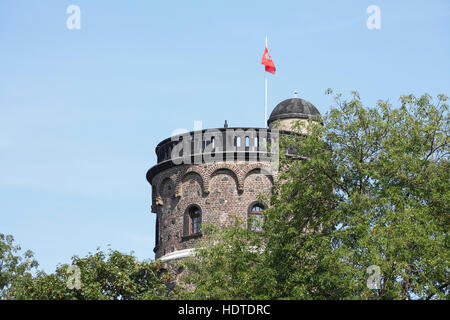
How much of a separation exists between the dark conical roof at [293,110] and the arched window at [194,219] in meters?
7.46

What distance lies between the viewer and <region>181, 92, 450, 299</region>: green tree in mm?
27562

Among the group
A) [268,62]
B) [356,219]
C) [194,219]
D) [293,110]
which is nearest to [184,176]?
[194,219]

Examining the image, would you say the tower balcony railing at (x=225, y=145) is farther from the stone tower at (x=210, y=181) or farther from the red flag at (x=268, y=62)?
the red flag at (x=268, y=62)

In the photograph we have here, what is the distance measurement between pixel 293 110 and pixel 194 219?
8613 millimetres

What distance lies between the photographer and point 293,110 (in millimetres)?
48500

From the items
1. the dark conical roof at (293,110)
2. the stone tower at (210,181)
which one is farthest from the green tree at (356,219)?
the dark conical roof at (293,110)

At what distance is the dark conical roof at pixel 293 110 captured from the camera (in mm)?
48250

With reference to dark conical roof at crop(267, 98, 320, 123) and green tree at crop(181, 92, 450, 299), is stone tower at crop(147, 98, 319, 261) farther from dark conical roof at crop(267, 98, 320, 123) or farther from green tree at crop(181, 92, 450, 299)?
green tree at crop(181, 92, 450, 299)

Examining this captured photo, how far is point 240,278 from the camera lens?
3169cm
